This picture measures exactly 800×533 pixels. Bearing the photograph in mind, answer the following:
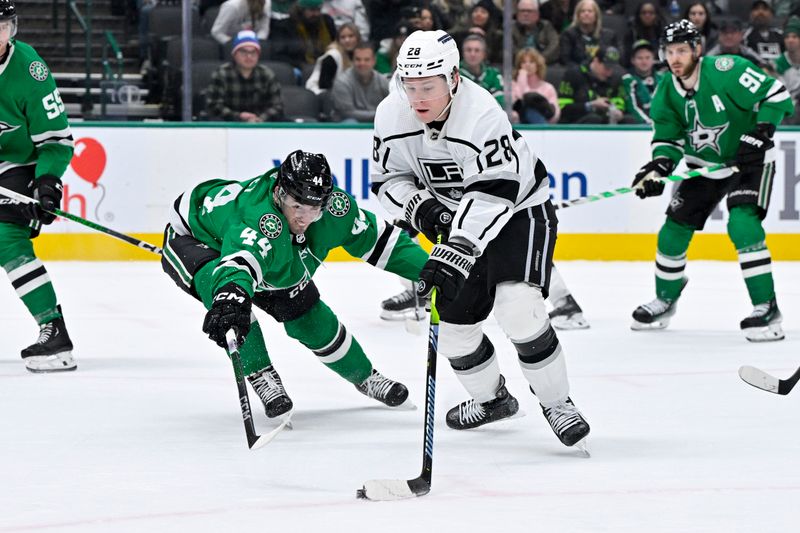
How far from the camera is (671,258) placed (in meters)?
5.13

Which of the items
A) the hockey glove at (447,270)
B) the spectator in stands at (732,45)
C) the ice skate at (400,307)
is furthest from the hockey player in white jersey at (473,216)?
the spectator in stands at (732,45)

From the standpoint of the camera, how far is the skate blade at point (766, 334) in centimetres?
479

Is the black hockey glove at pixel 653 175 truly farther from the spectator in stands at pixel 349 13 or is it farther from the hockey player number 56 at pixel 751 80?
the spectator in stands at pixel 349 13

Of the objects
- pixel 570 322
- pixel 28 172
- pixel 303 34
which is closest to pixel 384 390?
pixel 28 172

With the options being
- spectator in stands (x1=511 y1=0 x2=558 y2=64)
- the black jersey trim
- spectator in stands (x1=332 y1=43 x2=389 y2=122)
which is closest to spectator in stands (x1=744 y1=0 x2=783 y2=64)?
spectator in stands (x1=511 y1=0 x2=558 y2=64)

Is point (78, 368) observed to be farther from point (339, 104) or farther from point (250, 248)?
point (339, 104)

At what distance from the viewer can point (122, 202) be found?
7066 mm

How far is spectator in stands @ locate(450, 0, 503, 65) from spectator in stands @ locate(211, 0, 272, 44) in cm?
107

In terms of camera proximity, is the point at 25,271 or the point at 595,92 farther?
the point at 595,92

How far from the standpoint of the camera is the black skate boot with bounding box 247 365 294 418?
3.31m

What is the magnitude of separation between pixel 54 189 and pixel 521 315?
1779 mm

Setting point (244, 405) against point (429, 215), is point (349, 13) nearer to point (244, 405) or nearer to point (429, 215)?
point (429, 215)

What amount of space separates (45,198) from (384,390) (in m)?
1.28

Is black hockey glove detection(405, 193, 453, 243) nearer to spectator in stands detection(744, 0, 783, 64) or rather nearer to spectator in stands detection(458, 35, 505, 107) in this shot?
spectator in stands detection(458, 35, 505, 107)
